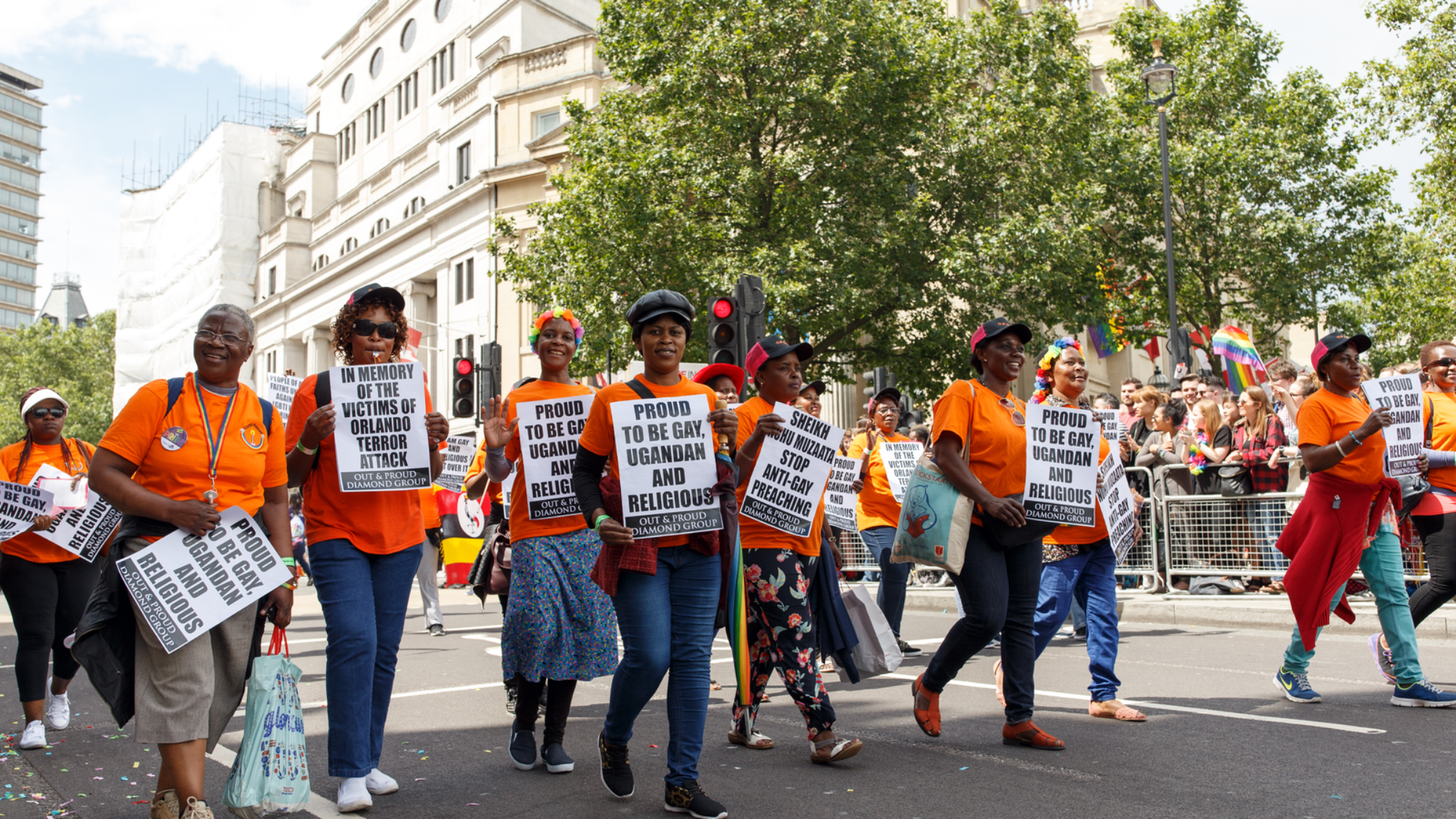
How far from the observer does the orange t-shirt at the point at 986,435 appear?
5.49m

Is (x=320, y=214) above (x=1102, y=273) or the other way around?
above

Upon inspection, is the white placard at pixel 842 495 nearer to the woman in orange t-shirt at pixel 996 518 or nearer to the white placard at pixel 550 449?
the woman in orange t-shirt at pixel 996 518

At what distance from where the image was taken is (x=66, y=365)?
77250 millimetres

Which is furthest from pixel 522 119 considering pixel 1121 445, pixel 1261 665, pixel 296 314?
pixel 1261 665

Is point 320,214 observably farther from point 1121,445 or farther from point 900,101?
point 1121,445

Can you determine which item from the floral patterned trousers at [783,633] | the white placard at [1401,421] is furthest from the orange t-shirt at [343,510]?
the white placard at [1401,421]

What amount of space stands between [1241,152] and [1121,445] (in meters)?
24.1

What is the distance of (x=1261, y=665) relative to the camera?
27.4ft

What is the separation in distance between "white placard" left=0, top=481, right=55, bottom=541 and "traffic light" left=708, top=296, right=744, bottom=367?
6.58m

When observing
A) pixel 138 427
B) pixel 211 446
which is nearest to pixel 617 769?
pixel 211 446

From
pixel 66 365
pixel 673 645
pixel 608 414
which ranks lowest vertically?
pixel 673 645

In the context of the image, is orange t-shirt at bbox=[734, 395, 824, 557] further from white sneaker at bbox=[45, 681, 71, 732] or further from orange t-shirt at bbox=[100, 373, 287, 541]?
white sneaker at bbox=[45, 681, 71, 732]

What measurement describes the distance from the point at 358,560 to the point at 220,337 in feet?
3.25

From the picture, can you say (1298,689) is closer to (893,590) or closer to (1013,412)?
(1013,412)
